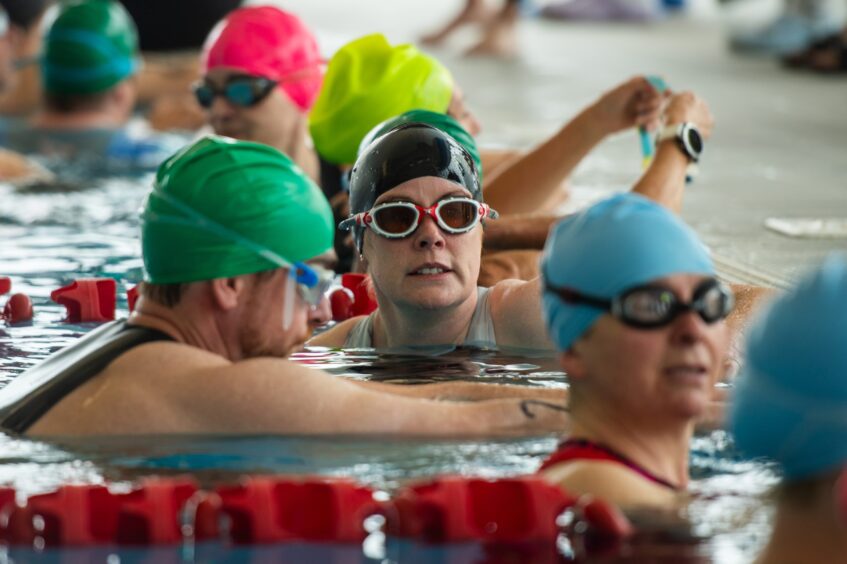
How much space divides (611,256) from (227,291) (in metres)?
1.20

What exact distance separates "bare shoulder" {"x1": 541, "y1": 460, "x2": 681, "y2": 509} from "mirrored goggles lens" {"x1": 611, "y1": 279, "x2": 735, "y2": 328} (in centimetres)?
33

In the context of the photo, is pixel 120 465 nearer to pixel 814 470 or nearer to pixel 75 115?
pixel 814 470

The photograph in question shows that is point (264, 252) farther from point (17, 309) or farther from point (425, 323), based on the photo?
point (17, 309)

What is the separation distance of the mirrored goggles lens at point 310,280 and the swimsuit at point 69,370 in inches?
15.0

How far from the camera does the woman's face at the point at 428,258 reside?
4.95 metres

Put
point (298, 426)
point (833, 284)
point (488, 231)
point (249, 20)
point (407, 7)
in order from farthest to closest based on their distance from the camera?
point (407, 7) < point (249, 20) < point (488, 231) < point (298, 426) < point (833, 284)

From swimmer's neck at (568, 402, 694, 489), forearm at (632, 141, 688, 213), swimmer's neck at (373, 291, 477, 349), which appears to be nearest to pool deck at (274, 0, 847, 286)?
forearm at (632, 141, 688, 213)

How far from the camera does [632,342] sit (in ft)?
11.2

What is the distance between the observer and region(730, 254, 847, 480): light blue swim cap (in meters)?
2.73

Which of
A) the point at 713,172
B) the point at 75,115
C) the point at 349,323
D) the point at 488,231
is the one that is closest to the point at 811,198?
the point at 713,172

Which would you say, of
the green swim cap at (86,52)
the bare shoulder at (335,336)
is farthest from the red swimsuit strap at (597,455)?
the green swim cap at (86,52)

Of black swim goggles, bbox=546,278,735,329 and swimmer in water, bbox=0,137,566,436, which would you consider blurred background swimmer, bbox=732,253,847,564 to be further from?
swimmer in water, bbox=0,137,566,436

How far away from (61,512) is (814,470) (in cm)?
172

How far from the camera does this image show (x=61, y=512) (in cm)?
356
